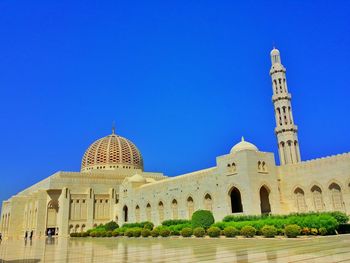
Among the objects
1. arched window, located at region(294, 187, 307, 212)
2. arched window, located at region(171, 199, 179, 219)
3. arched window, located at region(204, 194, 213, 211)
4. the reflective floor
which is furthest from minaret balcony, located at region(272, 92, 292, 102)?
the reflective floor

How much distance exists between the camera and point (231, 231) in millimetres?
18438

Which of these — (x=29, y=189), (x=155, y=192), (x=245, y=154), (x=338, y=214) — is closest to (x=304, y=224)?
(x=338, y=214)

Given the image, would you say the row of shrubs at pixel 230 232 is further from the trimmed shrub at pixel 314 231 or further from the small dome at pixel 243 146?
the small dome at pixel 243 146

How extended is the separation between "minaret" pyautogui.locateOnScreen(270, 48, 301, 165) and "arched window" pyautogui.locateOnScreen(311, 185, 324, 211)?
5383 millimetres

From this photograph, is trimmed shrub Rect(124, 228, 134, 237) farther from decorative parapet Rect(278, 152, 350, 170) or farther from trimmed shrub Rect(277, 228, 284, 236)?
decorative parapet Rect(278, 152, 350, 170)

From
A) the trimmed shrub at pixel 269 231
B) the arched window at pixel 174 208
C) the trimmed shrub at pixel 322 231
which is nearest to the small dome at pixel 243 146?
the arched window at pixel 174 208

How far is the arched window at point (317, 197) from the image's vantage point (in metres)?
24.6

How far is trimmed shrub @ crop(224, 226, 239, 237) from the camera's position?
1836cm

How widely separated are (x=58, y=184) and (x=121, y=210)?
8.25 m

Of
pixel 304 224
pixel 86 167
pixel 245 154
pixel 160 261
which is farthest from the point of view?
pixel 86 167

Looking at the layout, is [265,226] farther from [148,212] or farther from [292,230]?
[148,212]

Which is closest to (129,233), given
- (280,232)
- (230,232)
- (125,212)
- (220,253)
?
(230,232)

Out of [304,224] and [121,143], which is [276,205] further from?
[121,143]

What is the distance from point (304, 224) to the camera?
647 inches
